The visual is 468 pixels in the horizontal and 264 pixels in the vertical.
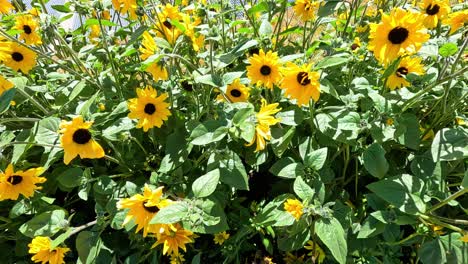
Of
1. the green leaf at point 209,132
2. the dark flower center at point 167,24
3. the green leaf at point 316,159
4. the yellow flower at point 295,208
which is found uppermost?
the dark flower center at point 167,24

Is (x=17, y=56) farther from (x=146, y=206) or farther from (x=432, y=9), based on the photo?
(x=432, y=9)

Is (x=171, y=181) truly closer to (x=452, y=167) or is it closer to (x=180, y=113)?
(x=180, y=113)

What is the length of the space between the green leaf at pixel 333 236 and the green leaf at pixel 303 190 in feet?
0.31

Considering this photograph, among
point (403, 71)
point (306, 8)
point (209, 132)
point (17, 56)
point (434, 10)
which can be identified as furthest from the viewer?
point (306, 8)

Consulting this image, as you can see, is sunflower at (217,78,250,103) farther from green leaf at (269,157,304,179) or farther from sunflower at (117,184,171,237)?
sunflower at (117,184,171,237)

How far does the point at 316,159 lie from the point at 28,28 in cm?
168

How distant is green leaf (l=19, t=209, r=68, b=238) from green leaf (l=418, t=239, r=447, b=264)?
1412 millimetres

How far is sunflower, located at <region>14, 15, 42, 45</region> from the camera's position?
2125 mm

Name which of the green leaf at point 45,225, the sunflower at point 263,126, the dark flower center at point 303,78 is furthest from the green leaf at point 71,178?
the dark flower center at point 303,78

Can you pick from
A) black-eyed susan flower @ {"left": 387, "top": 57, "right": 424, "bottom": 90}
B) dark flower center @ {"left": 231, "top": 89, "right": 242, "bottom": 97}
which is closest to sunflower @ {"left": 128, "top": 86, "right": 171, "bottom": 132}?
dark flower center @ {"left": 231, "top": 89, "right": 242, "bottom": 97}

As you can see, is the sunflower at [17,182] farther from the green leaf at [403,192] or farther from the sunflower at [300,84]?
the green leaf at [403,192]

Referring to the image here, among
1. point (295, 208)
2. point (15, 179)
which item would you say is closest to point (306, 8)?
point (295, 208)

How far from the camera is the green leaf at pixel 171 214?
1311 mm

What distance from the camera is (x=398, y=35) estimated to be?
143cm
